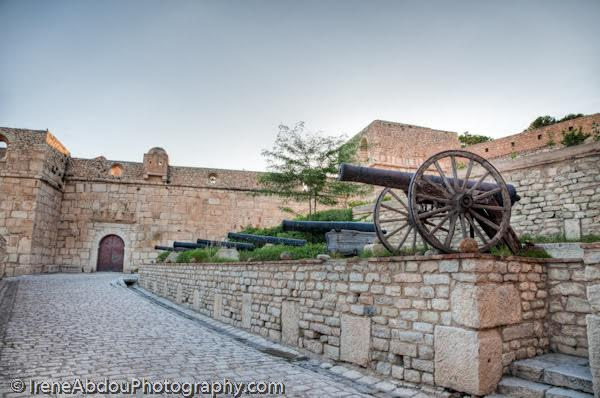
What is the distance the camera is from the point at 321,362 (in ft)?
15.1

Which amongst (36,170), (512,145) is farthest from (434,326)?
(36,170)

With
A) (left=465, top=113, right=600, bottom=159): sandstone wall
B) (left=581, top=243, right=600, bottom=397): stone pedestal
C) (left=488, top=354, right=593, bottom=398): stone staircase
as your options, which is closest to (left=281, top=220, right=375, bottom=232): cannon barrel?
(left=488, top=354, right=593, bottom=398): stone staircase

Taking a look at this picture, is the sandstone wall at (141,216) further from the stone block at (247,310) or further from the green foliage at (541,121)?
the green foliage at (541,121)

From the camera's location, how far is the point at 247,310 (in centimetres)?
667

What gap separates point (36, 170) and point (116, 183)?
11.9 feet

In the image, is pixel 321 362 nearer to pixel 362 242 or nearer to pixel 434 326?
pixel 434 326

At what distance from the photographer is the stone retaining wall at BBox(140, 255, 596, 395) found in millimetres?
3199

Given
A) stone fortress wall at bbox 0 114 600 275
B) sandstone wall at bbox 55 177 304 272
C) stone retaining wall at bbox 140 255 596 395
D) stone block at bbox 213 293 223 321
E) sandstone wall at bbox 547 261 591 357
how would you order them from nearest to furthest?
stone retaining wall at bbox 140 255 596 395, sandstone wall at bbox 547 261 591 357, stone block at bbox 213 293 223 321, stone fortress wall at bbox 0 114 600 275, sandstone wall at bbox 55 177 304 272

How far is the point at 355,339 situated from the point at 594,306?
2.34m

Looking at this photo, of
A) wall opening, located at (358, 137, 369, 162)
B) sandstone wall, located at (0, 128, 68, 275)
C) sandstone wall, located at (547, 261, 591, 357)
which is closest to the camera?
sandstone wall, located at (547, 261, 591, 357)

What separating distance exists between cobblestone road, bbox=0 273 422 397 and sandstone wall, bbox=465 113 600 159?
14.2m

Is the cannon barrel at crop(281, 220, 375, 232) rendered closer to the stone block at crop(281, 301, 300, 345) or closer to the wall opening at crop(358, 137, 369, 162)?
the stone block at crop(281, 301, 300, 345)

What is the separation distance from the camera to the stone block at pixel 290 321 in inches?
210

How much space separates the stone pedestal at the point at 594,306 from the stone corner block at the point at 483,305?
640 millimetres
